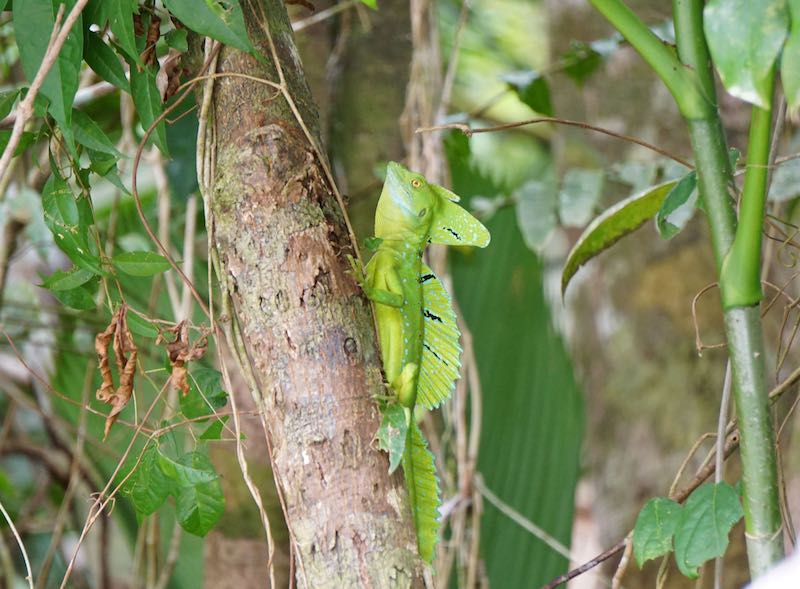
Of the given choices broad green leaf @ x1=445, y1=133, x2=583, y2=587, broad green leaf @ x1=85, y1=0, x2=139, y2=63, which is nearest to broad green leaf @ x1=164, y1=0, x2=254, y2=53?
broad green leaf @ x1=85, y1=0, x2=139, y2=63

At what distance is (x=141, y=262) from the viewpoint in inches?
57.3

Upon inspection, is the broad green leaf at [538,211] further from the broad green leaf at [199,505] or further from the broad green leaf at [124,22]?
the broad green leaf at [124,22]

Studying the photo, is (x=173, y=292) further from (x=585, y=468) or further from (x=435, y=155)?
(x=585, y=468)

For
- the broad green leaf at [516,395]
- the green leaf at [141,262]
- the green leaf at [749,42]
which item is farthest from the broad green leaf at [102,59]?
the broad green leaf at [516,395]

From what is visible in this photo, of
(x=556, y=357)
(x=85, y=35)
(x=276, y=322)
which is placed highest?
(x=85, y=35)

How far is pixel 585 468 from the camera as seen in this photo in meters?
3.64

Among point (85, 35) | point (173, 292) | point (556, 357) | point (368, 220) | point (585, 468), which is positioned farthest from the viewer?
point (585, 468)

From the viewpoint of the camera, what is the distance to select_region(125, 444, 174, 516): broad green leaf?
142 cm

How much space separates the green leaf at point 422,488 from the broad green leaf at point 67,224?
0.62 meters

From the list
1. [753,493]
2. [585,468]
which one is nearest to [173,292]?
[753,493]

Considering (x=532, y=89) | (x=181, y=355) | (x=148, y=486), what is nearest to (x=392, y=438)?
(x=181, y=355)

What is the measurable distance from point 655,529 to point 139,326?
86 cm

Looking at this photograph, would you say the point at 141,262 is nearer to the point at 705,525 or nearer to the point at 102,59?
the point at 102,59

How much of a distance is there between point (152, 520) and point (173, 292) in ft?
2.11
